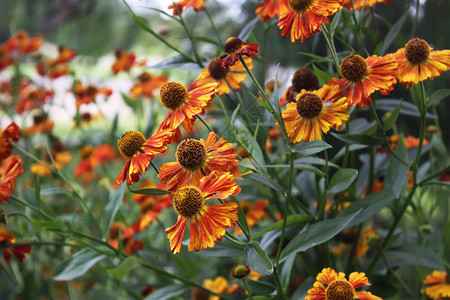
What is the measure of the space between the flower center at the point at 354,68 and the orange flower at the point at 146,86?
0.90 metres

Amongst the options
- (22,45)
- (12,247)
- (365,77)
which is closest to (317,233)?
(365,77)

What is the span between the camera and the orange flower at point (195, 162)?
0.50 metres

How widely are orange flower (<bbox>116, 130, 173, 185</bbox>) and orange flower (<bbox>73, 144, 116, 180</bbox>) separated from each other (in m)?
0.83

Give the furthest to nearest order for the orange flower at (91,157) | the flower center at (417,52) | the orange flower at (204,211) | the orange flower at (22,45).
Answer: the orange flower at (22,45) < the orange flower at (91,157) < the flower center at (417,52) < the orange flower at (204,211)

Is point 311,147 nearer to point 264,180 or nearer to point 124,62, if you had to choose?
point 264,180

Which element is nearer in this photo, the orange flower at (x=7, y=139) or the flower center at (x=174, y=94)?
the flower center at (x=174, y=94)

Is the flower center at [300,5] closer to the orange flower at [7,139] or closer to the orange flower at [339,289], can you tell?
the orange flower at [339,289]

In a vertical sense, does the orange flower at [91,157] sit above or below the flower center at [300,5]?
below

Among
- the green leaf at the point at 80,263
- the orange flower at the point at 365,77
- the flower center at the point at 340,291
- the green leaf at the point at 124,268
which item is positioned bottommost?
the green leaf at the point at 80,263

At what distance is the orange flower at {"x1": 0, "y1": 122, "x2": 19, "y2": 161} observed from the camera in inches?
28.5

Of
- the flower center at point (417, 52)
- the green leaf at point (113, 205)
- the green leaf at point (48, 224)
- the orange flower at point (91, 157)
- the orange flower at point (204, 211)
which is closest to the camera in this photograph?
the orange flower at point (204, 211)

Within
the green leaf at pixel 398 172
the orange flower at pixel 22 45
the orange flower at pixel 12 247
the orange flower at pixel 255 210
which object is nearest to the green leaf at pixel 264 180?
the green leaf at pixel 398 172

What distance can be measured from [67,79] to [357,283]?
1290 millimetres

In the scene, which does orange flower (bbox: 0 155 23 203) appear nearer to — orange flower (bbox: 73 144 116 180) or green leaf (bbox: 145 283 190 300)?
green leaf (bbox: 145 283 190 300)
